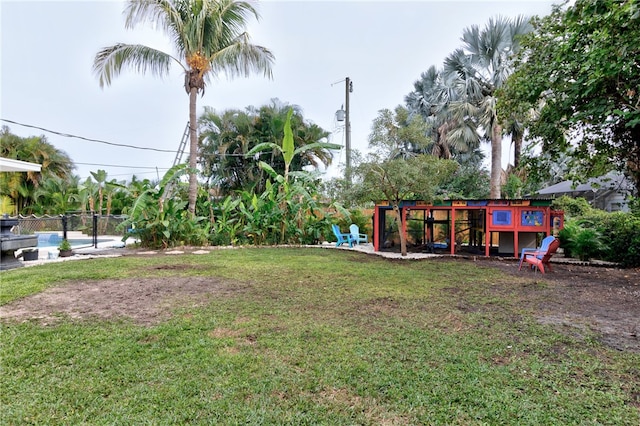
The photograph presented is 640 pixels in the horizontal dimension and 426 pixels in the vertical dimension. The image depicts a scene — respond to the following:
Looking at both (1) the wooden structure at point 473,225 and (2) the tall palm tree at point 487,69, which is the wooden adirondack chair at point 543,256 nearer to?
(1) the wooden structure at point 473,225

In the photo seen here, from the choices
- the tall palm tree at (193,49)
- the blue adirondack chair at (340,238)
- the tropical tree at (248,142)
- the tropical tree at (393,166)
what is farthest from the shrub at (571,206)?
the tall palm tree at (193,49)

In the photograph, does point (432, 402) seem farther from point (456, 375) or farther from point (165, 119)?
point (165, 119)

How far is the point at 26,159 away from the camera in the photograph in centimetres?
1931

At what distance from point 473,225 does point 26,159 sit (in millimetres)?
23620

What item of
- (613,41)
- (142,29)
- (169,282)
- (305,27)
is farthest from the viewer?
(305,27)

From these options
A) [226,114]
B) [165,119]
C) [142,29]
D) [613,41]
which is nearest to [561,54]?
[613,41]

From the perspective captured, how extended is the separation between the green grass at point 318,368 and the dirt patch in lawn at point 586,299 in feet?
1.04

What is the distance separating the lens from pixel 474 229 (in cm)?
1046

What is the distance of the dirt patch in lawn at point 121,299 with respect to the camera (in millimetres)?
3572

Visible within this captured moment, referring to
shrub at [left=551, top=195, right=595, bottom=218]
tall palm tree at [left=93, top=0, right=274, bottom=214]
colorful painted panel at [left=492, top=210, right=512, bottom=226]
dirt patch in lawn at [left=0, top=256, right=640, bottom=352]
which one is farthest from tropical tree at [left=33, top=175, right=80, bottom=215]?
shrub at [left=551, top=195, right=595, bottom=218]

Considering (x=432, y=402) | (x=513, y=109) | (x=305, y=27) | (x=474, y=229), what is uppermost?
(x=305, y=27)

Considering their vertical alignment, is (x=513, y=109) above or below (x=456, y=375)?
above

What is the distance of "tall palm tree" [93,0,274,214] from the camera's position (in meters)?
9.66

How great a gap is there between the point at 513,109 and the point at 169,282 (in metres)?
7.44
